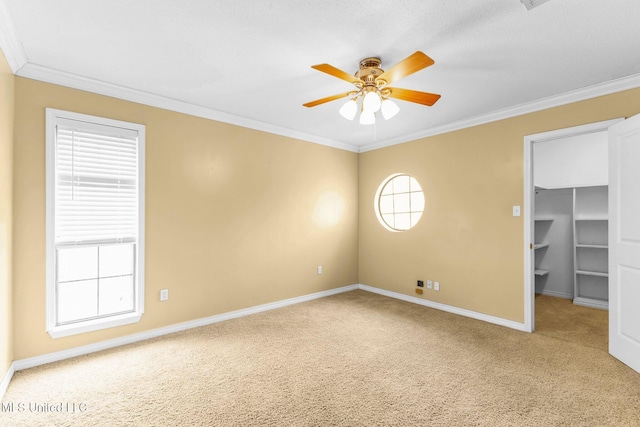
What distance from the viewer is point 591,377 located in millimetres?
2383

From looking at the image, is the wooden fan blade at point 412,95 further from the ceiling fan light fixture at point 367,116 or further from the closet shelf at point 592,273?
the closet shelf at point 592,273

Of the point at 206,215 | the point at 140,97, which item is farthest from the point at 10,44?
the point at 206,215

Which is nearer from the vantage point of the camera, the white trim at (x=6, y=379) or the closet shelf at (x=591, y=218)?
the white trim at (x=6, y=379)

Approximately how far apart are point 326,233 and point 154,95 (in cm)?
283

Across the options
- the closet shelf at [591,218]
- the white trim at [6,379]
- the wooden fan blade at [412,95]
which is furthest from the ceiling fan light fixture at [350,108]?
the closet shelf at [591,218]

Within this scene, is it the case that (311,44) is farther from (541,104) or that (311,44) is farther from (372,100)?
(541,104)

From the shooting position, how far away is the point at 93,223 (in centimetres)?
283

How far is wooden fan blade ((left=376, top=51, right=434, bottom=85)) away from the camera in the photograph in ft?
5.93

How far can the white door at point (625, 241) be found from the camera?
251 centimetres

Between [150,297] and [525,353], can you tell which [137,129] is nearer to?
[150,297]

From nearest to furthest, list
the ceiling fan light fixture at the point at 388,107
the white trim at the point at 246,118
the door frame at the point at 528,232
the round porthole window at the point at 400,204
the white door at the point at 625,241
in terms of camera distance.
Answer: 1. the ceiling fan light fixture at the point at 388,107
2. the white door at the point at 625,241
3. the white trim at the point at 246,118
4. the door frame at the point at 528,232
5. the round porthole window at the point at 400,204

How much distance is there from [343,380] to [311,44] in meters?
2.46

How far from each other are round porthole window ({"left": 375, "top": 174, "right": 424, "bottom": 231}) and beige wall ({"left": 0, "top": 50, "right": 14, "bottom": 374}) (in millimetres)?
4418

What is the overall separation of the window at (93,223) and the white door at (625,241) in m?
4.31
